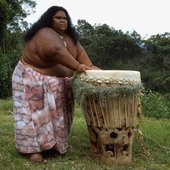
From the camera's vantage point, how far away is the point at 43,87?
14.7 ft

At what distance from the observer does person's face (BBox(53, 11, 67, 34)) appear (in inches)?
180

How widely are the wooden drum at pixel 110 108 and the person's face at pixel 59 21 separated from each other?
530 mm

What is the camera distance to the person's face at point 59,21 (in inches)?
180

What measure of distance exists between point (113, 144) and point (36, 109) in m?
0.81

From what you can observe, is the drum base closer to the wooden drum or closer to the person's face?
the wooden drum

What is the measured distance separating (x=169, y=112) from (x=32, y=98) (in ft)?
17.6

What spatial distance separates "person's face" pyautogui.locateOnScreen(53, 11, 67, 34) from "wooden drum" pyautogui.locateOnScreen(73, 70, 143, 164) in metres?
0.53

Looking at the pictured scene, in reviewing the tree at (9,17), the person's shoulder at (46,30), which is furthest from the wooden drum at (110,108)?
the tree at (9,17)

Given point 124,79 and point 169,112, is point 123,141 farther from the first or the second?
point 169,112

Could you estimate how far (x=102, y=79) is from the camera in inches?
168

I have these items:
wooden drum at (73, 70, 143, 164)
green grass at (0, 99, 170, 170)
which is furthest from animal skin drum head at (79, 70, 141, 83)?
green grass at (0, 99, 170, 170)

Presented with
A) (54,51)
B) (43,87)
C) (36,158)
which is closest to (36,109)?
(43,87)

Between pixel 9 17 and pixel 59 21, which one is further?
pixel 9 17

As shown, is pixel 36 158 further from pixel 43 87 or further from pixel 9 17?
pixel 9 17
